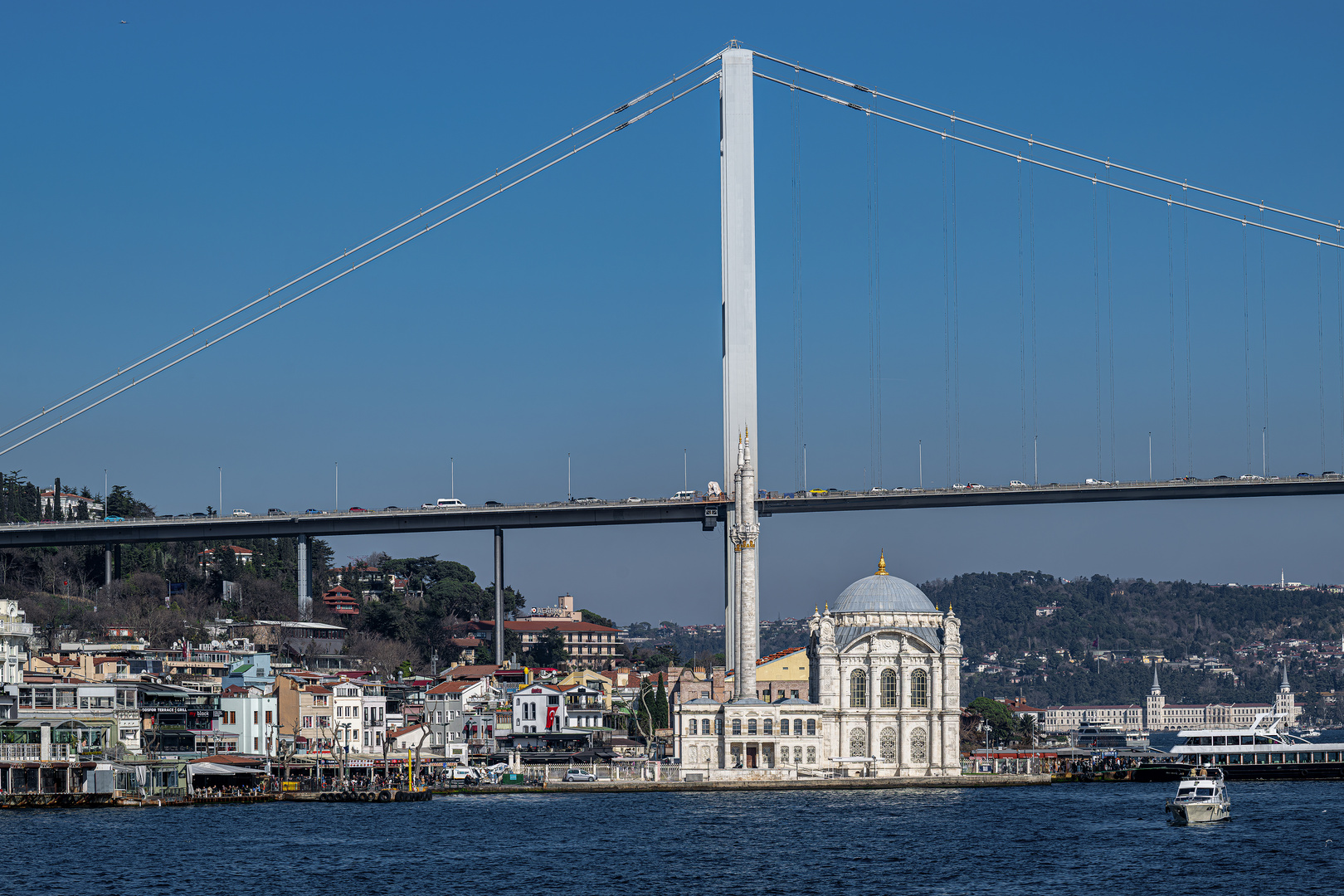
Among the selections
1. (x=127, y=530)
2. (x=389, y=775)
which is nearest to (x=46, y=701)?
(x=389, y=775)

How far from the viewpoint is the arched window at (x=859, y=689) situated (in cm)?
7900

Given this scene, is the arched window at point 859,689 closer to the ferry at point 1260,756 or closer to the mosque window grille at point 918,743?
the mosque window grille at point 918,743

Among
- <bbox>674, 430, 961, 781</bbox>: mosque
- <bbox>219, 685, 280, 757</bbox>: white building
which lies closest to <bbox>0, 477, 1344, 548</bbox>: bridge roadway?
<bbox>674, 430, 961, 781</bbox>: mosque

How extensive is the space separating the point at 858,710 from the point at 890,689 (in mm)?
1694

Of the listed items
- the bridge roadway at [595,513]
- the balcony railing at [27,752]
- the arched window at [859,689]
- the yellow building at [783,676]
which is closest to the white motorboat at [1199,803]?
the arched window at [859,689]

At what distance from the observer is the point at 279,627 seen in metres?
111

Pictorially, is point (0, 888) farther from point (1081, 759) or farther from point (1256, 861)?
point (1081, 759)

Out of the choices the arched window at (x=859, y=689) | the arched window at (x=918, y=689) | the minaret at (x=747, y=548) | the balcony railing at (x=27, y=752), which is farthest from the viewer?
the minaret at (x=747, y=548)

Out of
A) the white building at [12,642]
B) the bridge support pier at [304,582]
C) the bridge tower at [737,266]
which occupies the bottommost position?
the white building at [12,642]

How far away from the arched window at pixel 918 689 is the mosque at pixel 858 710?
35mm

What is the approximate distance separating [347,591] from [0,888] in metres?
89.5

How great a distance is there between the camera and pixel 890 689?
79062 millimetres

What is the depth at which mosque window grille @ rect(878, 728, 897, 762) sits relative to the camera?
78312 mm

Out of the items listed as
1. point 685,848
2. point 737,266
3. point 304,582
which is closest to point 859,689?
point 737,266
